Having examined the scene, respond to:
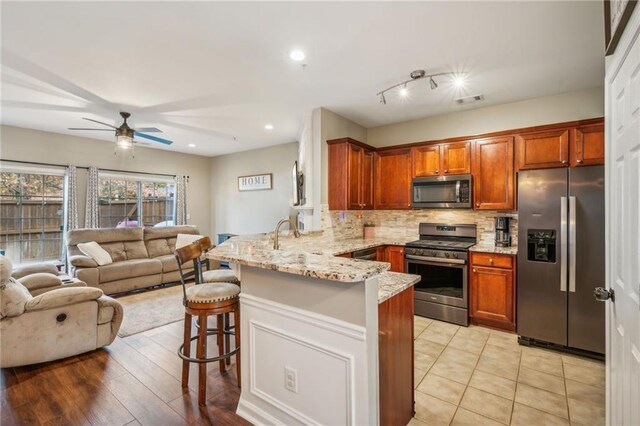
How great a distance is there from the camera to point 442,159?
4031mm

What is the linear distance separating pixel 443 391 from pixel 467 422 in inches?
12.8

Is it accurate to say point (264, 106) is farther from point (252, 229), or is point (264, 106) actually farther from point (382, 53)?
point (252, 229)

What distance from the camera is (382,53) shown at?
2648 mm

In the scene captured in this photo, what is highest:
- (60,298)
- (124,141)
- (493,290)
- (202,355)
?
(124,141)

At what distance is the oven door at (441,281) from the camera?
3.50 meters

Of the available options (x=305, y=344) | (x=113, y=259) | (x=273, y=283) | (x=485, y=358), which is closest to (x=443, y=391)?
(x=485, y=358)

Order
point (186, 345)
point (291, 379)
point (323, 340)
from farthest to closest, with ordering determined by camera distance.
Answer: point (186, 345) < point (291, 379) < point (323, 340)

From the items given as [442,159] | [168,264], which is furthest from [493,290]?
[168,264]

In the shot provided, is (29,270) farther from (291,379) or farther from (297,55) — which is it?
(297,55)

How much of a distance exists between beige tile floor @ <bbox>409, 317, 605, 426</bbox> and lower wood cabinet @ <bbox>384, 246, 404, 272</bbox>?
3.28 feet

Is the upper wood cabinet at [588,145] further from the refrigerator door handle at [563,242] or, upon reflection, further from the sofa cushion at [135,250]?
the sofa cushion at [135,250]

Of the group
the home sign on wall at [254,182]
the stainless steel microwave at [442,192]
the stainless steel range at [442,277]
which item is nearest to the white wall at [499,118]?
the stainless steel microwave at [442,192]

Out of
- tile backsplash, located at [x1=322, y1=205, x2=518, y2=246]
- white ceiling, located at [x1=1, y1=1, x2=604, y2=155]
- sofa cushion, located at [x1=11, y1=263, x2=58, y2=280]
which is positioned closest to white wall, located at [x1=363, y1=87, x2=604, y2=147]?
white ceiling, located at [x1=1, y1=1, x2=604, y2=155]

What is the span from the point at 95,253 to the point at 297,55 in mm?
4442
